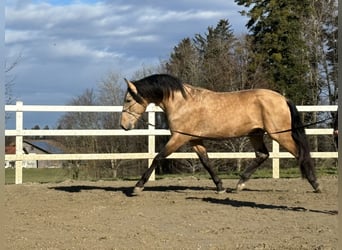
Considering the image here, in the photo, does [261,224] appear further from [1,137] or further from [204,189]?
[1,137]

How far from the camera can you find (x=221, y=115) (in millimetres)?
8133

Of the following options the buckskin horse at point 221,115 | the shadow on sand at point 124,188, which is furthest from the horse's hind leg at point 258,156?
the shadow on sand at point 124,188

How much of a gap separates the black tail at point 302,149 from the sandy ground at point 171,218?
319mm

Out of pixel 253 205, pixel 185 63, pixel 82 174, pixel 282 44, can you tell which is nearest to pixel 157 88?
pixel 253 205

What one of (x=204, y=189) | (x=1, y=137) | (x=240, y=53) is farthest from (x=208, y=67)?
(x=1, y=137)

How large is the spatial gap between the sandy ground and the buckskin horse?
73 centimetres

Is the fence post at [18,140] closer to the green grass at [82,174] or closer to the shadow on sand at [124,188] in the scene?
the green grass at [82,174]

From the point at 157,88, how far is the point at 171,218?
8.24 ft

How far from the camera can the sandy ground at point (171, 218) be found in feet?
16.4

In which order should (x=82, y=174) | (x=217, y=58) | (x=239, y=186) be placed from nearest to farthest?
(x=239, y=186) < (x=82, y=174) < (x=217, y=58)

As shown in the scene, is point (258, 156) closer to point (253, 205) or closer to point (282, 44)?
point (253, 205)

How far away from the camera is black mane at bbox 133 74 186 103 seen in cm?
818

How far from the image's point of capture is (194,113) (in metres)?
8.15

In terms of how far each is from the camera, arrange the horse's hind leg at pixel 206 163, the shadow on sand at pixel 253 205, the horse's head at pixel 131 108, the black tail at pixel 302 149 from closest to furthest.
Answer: the shadow on sand at pixel 253 205
the black tail at pixel 302 149
the horse's head at pixel 131 108
the horse's hind leg at pixel 206 163
